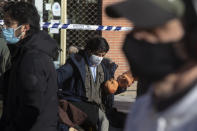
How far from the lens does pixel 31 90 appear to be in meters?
3.27

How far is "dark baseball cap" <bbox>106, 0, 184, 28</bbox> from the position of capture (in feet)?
4.99

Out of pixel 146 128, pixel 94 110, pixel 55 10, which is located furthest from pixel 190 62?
pixel 55 10

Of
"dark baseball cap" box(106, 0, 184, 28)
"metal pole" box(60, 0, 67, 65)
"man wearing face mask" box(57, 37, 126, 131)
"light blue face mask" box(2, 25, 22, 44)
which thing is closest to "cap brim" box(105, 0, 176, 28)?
"dark baseball cap" box(106, 0, 184, 28)

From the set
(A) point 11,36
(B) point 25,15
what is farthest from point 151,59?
(A) point 11,36

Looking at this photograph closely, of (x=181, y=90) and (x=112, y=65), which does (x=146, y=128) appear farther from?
(x=112, y=65)

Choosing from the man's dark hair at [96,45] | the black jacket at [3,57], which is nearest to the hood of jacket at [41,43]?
the man's dark hair at [96,45]

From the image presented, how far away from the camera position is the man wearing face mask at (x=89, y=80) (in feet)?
16.6

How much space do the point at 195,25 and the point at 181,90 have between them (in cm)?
22

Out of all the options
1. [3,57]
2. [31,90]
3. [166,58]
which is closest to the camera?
[166,58]

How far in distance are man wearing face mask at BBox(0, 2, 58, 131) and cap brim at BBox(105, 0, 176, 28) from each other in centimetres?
174

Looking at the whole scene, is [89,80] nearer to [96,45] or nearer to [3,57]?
[96,45]

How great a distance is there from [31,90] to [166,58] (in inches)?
73.6

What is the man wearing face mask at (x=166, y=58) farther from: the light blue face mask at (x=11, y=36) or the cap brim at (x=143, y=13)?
the light blue face mask at (x=11, y=36)

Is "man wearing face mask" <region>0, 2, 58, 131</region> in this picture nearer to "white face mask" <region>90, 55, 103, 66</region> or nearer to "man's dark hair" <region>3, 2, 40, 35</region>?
"man's dark hair" <region>3, 2, 40, 35</region>
